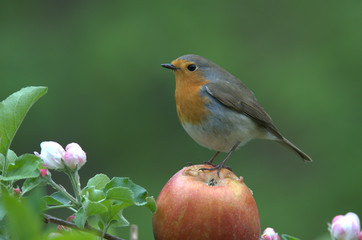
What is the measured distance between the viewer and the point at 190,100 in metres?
2.87

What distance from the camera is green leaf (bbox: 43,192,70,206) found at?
1473mm

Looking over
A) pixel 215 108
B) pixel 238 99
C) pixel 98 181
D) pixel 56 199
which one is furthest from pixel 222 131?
pixel 56 199

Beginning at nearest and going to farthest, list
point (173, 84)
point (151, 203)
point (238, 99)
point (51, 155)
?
point (51, 155)
point (151, 203)
point (238, 99)
point (173, 84)

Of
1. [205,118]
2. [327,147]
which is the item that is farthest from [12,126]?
[327,147]

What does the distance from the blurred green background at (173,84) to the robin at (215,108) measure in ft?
9.68

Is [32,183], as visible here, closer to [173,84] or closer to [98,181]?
[98,181]

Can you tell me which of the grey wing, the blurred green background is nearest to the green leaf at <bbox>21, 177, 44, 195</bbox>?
the grey wing

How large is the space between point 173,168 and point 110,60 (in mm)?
1866

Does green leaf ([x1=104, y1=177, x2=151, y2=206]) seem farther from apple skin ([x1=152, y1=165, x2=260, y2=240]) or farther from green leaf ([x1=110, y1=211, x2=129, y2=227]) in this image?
apple skin ([x1=152, y1=165, x2=260, y2=240])

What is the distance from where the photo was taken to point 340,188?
633 centimetres

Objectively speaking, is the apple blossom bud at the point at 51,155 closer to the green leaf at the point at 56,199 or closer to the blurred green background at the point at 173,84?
the green leaf at the point at 56,199

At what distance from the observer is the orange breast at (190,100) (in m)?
2.81

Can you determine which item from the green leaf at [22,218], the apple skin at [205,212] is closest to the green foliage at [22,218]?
the green leaf at [22,218]

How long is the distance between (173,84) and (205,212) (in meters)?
5.53
